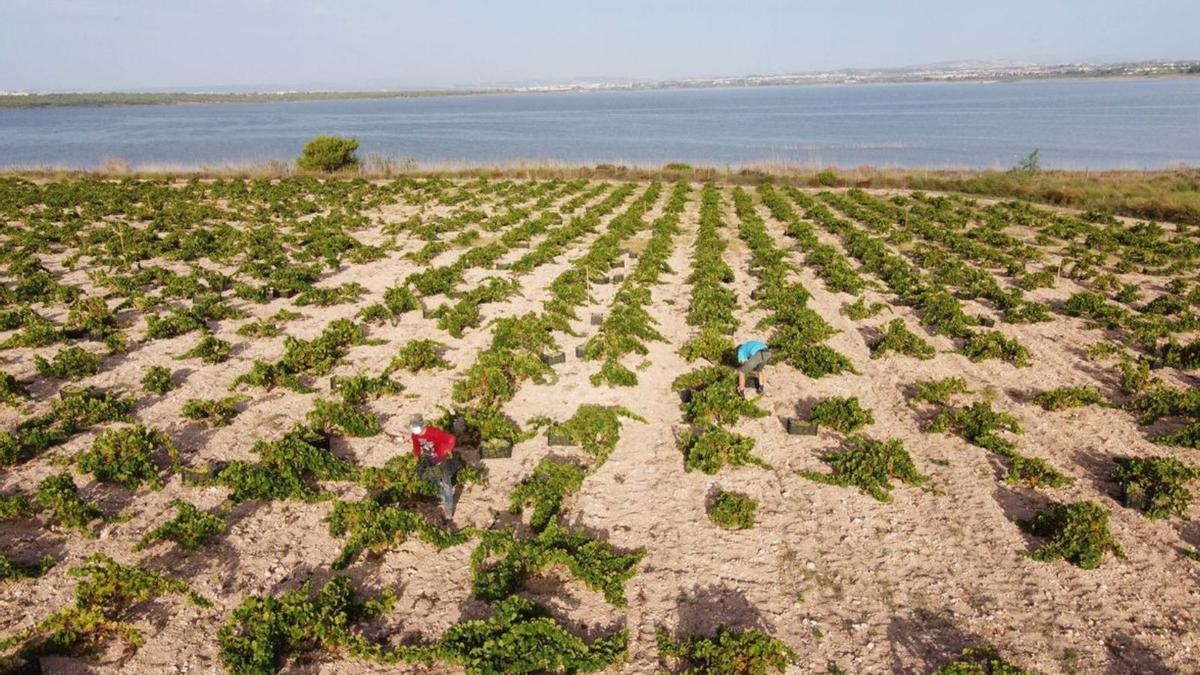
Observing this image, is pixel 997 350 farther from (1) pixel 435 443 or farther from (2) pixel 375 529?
(2) pixel 375 529

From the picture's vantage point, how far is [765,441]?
10.3m

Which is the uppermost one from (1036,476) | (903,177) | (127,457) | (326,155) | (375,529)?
(326,155)

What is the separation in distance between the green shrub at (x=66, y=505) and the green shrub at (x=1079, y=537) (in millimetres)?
10486

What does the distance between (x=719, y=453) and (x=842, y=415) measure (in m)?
2.30

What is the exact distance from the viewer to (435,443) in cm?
840

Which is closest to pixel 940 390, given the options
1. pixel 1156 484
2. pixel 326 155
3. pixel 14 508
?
pixel 1156 484

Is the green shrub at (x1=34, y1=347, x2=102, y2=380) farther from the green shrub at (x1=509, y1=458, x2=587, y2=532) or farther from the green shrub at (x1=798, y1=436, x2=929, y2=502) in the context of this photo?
the green shrub at (x1=798, y1=436, x2=929, y2=502)

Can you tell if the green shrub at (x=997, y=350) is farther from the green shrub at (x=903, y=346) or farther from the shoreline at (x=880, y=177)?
the shoreline at (x=880, y=177)

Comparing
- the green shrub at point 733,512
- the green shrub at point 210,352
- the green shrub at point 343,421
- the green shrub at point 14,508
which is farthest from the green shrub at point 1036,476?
the green shrub at point 210,352

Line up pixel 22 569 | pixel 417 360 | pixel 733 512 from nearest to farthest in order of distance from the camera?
pixel 22 569, pixel 733 512, pixel 417 360

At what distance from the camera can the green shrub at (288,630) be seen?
5891 millimetres

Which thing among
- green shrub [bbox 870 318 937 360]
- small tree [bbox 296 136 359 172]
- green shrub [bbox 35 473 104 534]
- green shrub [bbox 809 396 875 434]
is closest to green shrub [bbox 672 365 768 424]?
green shrub [bbox 809 396 875 434]

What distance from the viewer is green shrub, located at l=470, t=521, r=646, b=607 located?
6.95 meters

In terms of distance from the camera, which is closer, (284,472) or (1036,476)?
(284,472)
